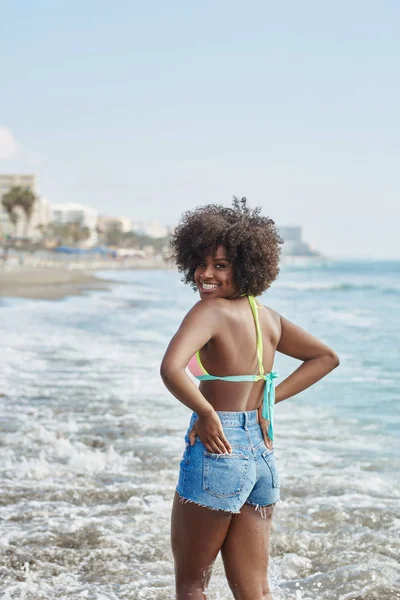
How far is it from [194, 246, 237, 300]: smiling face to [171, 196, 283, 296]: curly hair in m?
0.02

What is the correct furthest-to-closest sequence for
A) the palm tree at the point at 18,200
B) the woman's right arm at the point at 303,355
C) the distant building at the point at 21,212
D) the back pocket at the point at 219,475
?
the distant building at the point at 21,212
the palm tree at the point at 18,200
the woman's right arm at the point at 303,355
the back pocket at the point at 219,475

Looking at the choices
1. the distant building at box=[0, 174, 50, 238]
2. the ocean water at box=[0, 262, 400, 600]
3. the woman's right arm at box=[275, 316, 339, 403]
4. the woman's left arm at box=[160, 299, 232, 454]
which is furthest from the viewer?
the distant building at box=[0, 174, 50, 238]

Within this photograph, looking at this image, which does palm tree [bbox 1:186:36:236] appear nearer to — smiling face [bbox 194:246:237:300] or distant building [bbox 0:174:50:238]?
distant building [bbox 0:174:50:238]

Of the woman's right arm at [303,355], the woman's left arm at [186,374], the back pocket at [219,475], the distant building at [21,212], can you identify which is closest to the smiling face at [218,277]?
the woman's left arm at [186,374]

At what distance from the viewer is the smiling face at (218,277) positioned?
9.98 feet

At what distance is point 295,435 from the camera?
8703 millimetres

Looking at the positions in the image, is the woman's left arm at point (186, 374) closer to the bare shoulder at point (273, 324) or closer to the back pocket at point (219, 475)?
the back pocket at point (219, 475)

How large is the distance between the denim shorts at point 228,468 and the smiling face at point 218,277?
46 centimetres

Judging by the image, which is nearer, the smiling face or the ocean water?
the smiling face

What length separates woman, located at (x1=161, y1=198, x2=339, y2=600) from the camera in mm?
2912

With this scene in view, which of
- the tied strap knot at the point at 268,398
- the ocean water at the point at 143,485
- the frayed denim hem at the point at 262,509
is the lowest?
the ocean water at the point at 143,485

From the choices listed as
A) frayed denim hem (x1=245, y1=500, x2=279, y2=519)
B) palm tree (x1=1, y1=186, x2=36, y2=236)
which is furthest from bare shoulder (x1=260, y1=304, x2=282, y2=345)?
palm tree (x1=1, y1=186, x2=36, y2=236)

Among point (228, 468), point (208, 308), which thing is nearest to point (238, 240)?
point (208, 308)

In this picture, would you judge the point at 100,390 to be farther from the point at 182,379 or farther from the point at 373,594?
the point at 182,379
